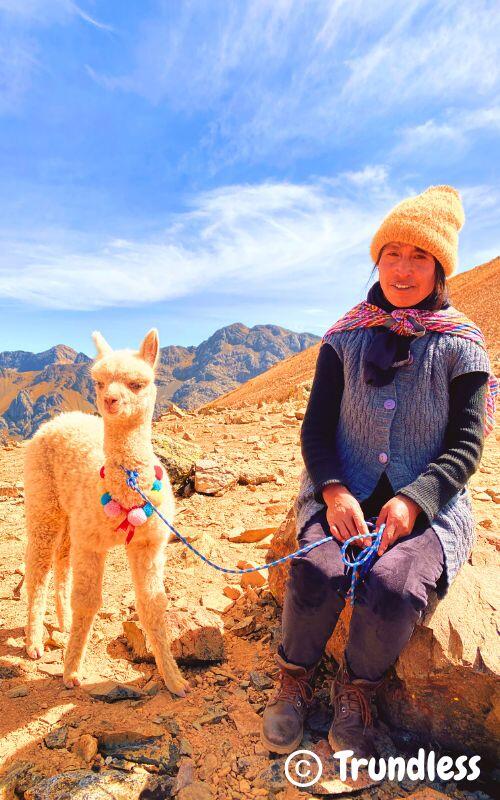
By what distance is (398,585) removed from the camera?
2.39 metres

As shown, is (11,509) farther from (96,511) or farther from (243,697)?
(243,697)

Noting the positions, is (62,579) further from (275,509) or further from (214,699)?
(275,509)

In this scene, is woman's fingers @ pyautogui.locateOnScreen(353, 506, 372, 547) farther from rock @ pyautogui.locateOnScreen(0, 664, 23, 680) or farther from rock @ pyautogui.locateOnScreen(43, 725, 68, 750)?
rock @ pyautogui.locateOnScreen(0, 664, 23, 680)

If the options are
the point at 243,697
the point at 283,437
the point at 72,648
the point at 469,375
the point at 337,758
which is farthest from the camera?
the point at 283,437

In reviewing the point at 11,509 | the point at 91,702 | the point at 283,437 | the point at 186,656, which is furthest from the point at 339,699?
the point at 283,437

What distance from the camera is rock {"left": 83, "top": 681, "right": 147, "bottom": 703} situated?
10.6 ft

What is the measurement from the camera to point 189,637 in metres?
3.57

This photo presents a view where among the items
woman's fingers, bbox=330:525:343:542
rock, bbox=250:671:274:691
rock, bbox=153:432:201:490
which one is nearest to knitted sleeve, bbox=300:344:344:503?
woman's fingers, bbox=330:525:343:542

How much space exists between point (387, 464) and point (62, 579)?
310 centimetres

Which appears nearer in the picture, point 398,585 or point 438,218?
point 398,585

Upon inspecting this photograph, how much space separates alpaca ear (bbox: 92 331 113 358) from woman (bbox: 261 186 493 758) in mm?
1494

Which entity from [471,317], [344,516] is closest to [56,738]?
[344,516]

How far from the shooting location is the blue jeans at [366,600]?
2.41 meters

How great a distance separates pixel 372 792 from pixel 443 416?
79.2 inches
